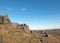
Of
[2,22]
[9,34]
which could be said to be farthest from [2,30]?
[2,22]

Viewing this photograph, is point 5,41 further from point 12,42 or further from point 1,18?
point 1,18

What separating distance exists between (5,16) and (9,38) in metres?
20.5

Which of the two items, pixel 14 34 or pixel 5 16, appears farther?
pixel 5 16

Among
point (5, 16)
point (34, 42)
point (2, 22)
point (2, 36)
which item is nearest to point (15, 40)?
point (2, 36)

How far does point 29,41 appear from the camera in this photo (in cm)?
5350

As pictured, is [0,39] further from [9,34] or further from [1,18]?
[1,18]

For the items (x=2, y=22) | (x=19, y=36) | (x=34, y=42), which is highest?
(x=2, y=22)

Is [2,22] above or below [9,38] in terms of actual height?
above

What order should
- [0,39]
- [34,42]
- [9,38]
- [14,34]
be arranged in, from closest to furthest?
[0,39], [9,38], [14,34], [34,42]

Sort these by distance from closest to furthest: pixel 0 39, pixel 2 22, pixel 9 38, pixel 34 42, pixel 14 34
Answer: pixel 0 39
pixel 9 38
pixel 14 34
pixel 34 42
pixel 2 22

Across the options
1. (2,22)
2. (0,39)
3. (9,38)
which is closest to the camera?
(0,39)

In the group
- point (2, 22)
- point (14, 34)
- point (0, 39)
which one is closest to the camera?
point (0, 39)

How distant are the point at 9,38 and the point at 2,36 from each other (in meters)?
3.31

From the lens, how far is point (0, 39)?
45.2 meters
